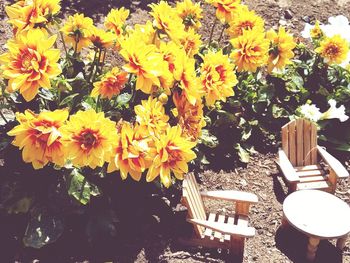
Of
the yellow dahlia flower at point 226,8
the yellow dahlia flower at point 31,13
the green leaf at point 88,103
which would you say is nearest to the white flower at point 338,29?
the yellow dahlia flower at point 226,8

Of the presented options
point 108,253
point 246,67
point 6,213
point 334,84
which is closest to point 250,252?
point 108,253

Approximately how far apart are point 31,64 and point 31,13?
0.55 metres

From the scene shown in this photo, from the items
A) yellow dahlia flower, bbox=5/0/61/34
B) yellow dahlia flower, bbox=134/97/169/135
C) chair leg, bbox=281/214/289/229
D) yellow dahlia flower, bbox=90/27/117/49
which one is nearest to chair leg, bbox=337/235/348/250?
chair leg, bbox=281/214/289/229

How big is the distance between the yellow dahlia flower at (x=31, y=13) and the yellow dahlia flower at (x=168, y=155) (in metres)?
1.10

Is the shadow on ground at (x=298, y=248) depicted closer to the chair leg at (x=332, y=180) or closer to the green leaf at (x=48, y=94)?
the chair leg at (x=332, y=180)

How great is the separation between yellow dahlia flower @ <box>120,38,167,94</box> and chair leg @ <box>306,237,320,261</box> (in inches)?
74.6

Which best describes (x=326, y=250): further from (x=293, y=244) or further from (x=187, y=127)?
(x=187, y=127)

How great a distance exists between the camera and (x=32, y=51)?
9.84ft

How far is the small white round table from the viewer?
412 centimetres

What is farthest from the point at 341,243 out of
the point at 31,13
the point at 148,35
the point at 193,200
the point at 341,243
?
the point at 31,13

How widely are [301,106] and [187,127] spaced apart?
2142 millimetres

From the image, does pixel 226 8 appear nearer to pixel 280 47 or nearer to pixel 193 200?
pixel 280 47

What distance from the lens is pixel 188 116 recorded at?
11.4 feet

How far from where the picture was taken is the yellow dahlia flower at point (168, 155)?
3057 millimetres
